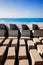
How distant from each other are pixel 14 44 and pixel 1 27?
1.40 meters

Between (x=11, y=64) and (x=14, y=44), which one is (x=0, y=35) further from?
(x=11, y=64)

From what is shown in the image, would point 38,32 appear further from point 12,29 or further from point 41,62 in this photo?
point 41,62

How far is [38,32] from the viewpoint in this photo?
10.9 feet

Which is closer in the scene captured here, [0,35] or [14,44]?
[14,44]

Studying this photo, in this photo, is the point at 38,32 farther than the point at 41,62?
Yes

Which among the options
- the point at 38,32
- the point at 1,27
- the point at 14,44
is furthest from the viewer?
the point at 1,27

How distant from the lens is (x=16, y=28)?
11.7 ft

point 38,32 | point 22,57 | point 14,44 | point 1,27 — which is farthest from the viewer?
point 1,27

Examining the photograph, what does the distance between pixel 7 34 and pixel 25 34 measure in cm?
47

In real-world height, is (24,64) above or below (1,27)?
below

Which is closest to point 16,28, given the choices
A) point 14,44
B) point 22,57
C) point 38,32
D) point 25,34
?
point 25,34

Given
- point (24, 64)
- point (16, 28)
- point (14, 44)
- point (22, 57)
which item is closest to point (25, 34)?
point (16, 28)

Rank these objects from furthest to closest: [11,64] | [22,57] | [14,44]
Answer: [14,44], [22,57], [11,64]

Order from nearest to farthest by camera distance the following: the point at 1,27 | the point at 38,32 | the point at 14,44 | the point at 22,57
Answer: the point at 22,57, the point at 14,44, the point at 38,32, the point at 1,27
